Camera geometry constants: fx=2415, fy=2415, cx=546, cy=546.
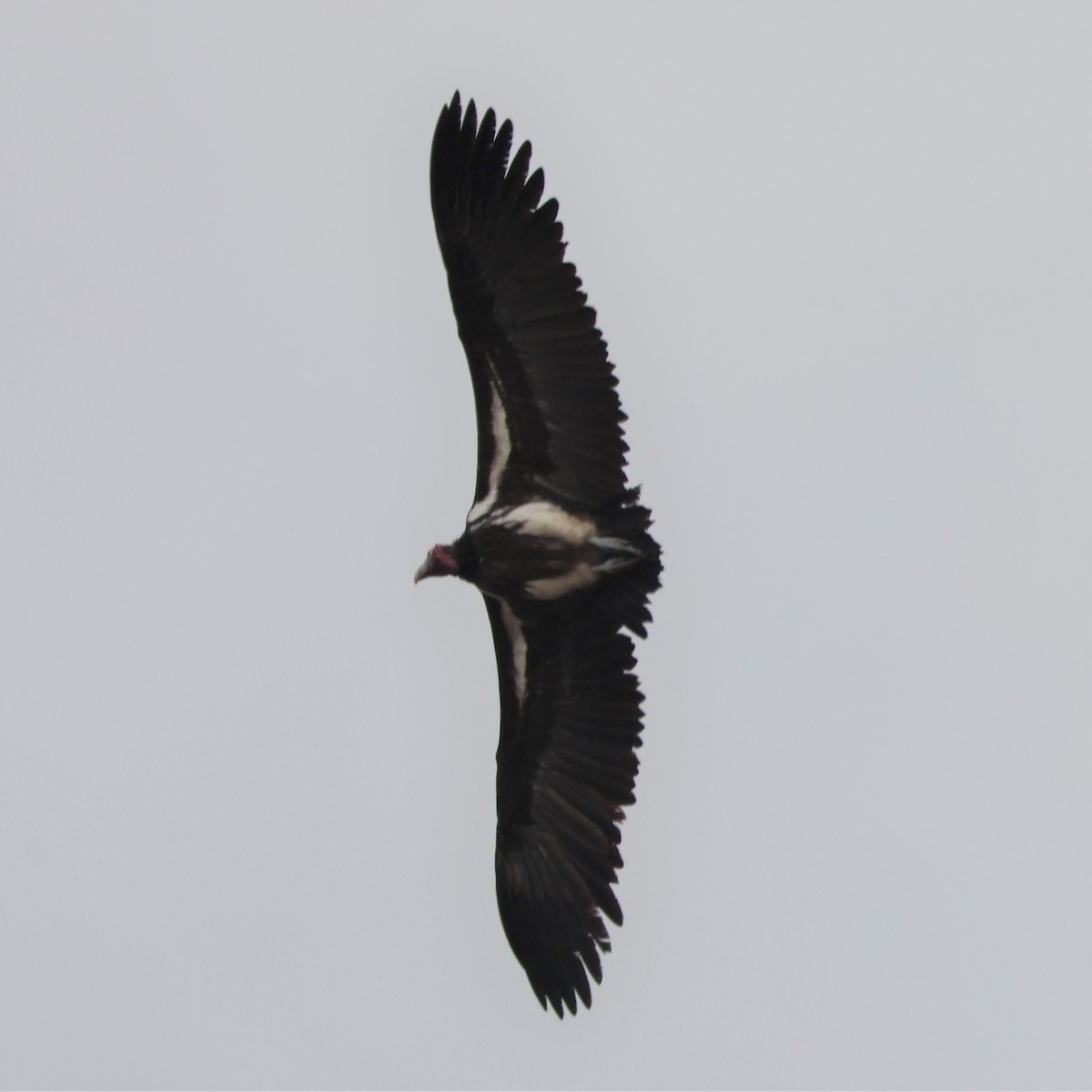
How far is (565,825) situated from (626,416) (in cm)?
308

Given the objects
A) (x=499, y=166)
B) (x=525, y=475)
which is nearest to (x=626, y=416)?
(x=525, y=475)

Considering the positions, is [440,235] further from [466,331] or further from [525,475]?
[525,475]

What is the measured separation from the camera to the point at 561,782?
17594 millimetres

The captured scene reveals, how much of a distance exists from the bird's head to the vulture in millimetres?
15

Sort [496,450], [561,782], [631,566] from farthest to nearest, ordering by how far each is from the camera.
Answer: [561,782] < [496,450] < [631,566]

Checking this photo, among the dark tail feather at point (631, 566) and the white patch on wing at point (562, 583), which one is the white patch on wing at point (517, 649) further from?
the dark tail feather at point (631, 566)

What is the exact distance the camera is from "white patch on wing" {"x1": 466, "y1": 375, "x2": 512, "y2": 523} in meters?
17.0

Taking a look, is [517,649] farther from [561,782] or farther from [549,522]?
[549,522]

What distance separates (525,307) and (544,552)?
5.59 feet

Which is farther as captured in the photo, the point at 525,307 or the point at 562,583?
the point at 562,583

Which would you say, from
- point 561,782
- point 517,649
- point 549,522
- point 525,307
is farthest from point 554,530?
point 561,782

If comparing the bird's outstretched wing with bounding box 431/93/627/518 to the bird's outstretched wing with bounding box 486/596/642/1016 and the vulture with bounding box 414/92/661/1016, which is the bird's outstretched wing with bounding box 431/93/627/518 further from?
the bird's outstretched wing with bounding box 486/596/642/1016

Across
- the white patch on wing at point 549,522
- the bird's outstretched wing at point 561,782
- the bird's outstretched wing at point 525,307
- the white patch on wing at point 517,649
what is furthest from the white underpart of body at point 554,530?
the white patch on wing at point 517,649

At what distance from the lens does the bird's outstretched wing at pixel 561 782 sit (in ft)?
56.9
